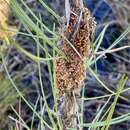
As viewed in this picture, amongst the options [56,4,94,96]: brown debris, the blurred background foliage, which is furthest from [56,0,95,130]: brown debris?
the blurred background foliage

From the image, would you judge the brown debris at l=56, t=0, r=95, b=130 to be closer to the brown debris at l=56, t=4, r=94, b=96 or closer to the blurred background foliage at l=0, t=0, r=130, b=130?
the brown debris at l=56, t=4, r=94, b=96

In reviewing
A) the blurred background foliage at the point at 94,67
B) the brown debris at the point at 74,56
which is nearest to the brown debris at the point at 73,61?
the brown debris at the point at 74,56

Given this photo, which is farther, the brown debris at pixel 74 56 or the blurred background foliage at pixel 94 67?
the blurred background foliage at pixel 94 67

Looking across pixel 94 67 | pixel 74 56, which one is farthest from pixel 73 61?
pixel 94 67

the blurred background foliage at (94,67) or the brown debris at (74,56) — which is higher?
the brown debris at (74,56)

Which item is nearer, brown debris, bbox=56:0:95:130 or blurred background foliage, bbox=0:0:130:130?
brown debris, bbox=56:0:95:130

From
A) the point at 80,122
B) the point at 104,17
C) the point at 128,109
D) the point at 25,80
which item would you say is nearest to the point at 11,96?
the point at 25,80

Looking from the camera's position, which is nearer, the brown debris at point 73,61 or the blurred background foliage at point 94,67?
the brown debris at point 73,61

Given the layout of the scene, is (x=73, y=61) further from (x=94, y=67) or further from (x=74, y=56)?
(x=94, y=67)

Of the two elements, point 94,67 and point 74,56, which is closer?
point 74,56

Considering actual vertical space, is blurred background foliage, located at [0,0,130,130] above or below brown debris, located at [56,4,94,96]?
below

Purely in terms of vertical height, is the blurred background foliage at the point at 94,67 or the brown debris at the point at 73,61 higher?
the brown debris at the point at 73,61

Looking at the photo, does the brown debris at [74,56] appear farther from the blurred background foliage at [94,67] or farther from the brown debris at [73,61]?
the blurred background foliage at [94,67]
